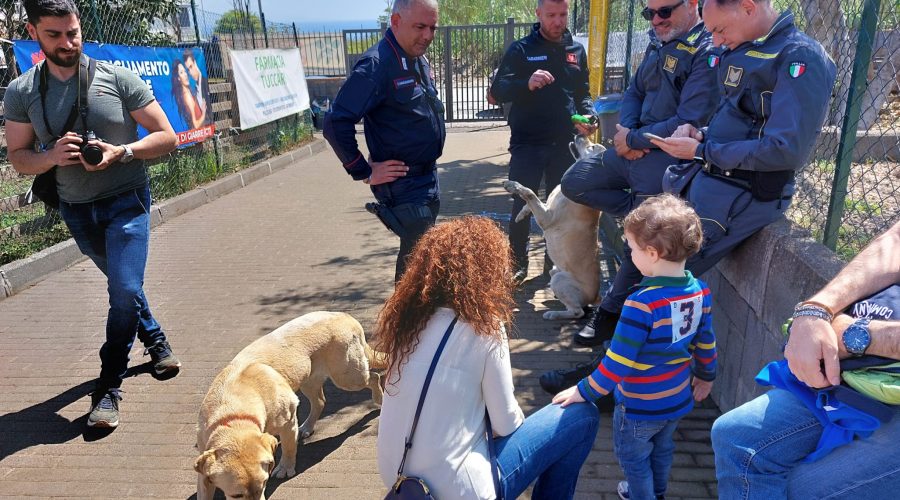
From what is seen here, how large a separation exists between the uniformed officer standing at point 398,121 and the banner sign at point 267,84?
7589 mm

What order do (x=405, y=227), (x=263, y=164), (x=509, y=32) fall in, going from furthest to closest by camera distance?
(x=509, y=32) → (x=263, y=164) → (x=405, y=227)

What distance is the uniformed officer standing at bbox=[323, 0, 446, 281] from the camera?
3.46 m

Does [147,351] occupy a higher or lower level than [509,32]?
lower

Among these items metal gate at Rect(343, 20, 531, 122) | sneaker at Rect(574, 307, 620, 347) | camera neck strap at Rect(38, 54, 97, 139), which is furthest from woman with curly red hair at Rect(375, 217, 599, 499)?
metal gate at Rect(343, 20, 531, 122)

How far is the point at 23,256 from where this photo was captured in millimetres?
5992

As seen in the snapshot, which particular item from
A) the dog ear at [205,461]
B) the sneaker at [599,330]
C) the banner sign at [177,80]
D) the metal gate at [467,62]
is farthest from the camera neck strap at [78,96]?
the metal gate at [467,62]

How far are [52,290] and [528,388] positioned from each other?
15.0 feet

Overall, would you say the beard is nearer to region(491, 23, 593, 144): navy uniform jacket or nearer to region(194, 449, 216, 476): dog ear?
region(194, 449, 216, 476): dog ear

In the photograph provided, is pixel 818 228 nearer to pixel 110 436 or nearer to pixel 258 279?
pixel 110 436

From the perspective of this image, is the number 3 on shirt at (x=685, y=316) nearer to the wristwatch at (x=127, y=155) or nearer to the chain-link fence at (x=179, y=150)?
the wristwatch at (x=127, y=155)

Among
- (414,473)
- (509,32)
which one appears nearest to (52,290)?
(414,473)

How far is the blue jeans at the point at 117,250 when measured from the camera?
3438mm

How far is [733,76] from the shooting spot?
2697 mm

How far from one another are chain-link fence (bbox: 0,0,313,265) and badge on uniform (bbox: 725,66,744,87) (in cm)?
641
